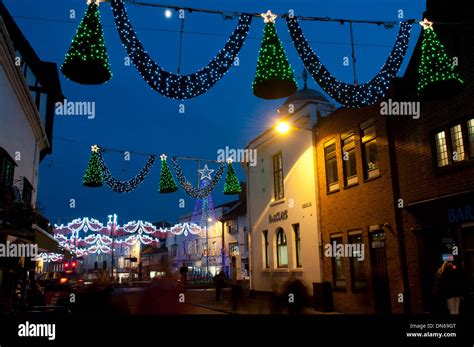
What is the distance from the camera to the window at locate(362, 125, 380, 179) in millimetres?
15727

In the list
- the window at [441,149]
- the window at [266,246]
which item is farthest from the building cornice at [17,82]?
the window at [441,149]

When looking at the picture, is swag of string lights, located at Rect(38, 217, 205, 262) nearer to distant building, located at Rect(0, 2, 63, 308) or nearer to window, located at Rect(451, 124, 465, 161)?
Answer: distant building, located at Rect(0, 2, 63, 308)

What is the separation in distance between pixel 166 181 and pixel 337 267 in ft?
26.4

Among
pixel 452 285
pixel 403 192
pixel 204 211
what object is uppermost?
pixel 204 211

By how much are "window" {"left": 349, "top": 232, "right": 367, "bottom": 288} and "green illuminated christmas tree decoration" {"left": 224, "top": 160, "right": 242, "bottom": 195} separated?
730cm

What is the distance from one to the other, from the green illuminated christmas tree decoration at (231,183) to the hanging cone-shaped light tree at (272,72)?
13.6 metres

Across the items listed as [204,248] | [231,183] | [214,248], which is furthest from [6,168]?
[204,248]

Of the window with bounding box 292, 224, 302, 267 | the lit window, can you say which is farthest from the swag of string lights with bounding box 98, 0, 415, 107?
the lit window

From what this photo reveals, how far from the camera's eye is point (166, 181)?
1933cm

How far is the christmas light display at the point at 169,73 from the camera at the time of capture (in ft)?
27.6

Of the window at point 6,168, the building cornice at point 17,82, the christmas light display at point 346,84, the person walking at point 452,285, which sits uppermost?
the building cornice at point 17,82

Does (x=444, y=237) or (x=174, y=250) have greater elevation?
(x=174, y=250)

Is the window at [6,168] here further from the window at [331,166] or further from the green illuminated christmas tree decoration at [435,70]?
the window at [331,166]

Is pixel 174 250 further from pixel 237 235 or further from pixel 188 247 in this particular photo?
pixel 237 235
